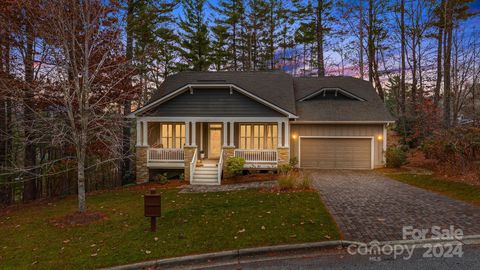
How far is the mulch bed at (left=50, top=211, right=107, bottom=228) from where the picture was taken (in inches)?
269

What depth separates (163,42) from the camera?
21047 mm

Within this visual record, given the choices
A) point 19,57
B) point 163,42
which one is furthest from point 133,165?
point 163,42

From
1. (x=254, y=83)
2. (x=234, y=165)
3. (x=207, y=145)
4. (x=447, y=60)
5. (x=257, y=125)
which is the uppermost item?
(x=447, y=60)

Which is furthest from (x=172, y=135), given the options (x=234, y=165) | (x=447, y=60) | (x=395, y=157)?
(x=447, y=60)

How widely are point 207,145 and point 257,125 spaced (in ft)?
10.5

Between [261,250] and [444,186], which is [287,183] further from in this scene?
[444,186]

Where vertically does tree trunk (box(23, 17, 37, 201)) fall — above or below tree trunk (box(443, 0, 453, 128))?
below

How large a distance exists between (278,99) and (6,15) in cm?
1254

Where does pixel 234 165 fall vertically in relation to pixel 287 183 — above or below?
above

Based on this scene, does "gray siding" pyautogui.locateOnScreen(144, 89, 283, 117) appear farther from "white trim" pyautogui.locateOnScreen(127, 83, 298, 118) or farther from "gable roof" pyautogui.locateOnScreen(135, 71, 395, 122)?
"gable roof" pyautogui.locateOnScreen(135, 71, 395, 122)

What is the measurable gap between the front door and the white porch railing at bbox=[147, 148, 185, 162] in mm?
2231

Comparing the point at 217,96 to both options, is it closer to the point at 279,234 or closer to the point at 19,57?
the point at 19,57

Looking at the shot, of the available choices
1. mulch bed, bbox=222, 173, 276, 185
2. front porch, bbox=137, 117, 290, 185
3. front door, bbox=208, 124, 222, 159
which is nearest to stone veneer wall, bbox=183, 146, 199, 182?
front porch, bbox=137, 117, 290, 185

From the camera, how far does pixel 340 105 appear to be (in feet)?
52.5
